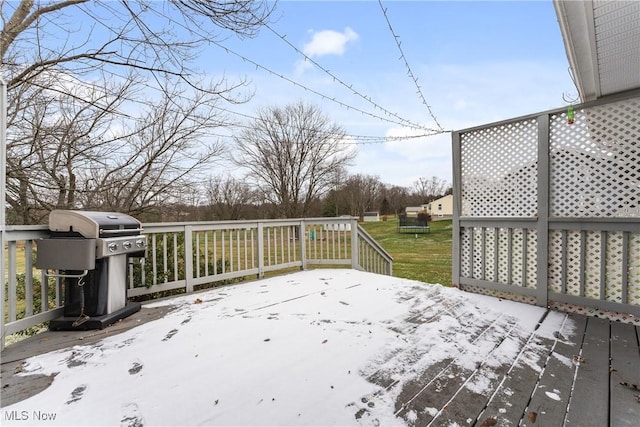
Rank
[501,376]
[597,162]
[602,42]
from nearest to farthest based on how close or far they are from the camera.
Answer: [501,376]
[602,42]
[597,162]

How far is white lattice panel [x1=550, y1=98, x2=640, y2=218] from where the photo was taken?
8.77 ft

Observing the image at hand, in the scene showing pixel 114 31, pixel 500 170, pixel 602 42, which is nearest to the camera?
pixel 602 42

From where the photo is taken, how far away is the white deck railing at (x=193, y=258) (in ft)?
7.92

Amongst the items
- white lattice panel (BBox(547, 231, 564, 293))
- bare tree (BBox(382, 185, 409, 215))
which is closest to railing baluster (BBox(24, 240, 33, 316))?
white lattice panel (BBox(547, 231, 564, 293))

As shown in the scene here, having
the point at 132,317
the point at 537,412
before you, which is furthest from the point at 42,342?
the point at 537,412

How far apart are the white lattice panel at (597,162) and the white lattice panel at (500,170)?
0.21m

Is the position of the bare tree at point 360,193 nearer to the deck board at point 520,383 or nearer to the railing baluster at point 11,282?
the deck board at point 520,383

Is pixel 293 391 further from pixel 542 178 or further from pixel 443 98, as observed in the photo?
pixel 443 98

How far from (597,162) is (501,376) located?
→ 96.3 inches

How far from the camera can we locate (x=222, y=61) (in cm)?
475

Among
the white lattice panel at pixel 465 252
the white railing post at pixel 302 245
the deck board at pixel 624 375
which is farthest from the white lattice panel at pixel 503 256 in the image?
the white railing post at pixel 302 245

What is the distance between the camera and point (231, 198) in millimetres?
13164

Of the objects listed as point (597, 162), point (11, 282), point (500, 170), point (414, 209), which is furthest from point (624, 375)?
point (414, 209)

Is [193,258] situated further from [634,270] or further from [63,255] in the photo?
[634,270]
